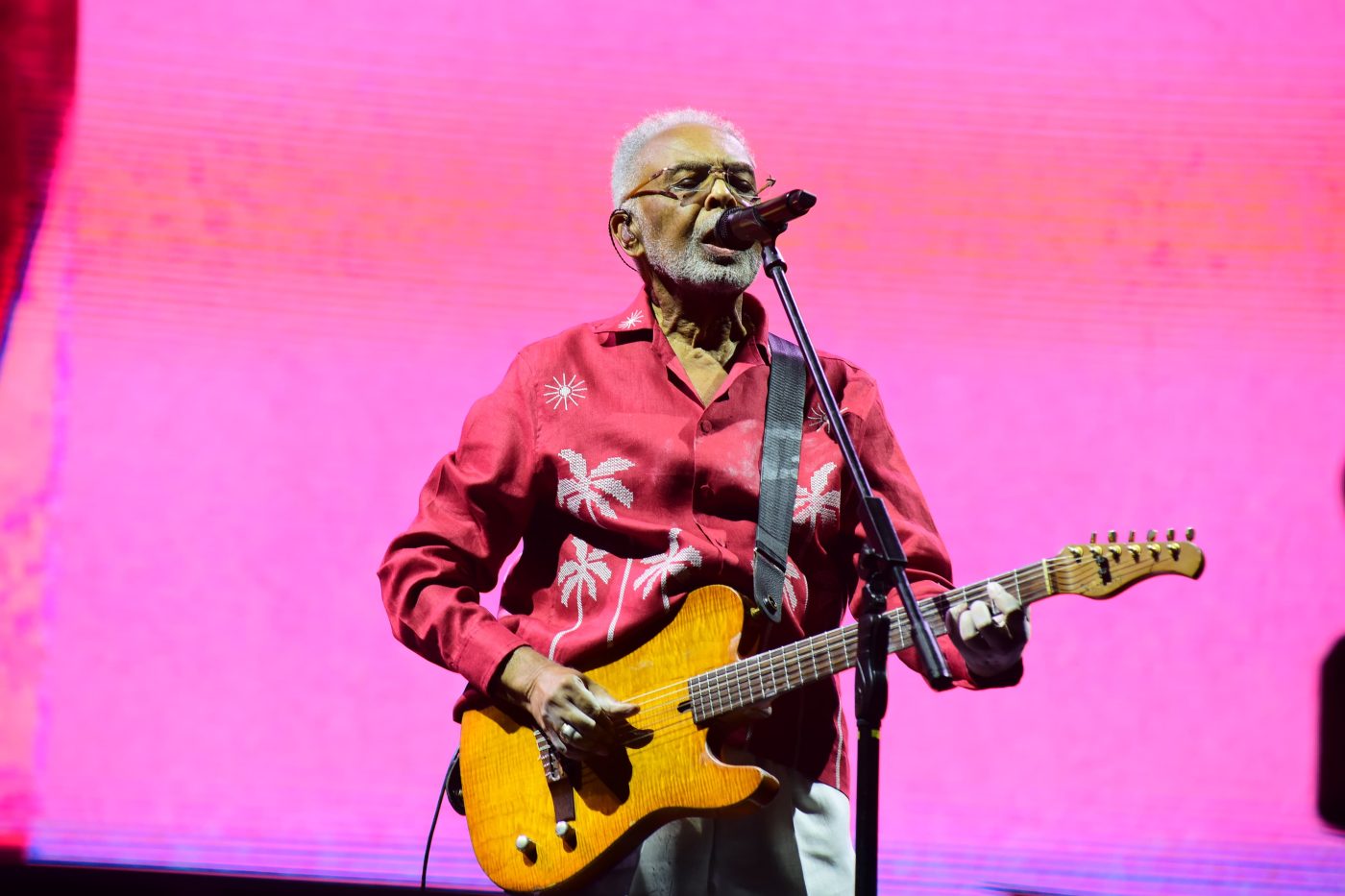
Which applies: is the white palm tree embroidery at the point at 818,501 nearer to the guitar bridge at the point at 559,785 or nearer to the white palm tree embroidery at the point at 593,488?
the white palm tree embroidery at the point at 593,488

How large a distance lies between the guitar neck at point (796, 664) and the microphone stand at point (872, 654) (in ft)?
0.66

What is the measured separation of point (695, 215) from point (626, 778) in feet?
3.43

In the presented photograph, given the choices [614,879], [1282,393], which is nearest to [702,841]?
[614,879]

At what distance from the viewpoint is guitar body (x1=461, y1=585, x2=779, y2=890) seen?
2195 mm

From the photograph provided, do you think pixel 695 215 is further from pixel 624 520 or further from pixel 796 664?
pixel 796 664

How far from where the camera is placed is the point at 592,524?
240 cm

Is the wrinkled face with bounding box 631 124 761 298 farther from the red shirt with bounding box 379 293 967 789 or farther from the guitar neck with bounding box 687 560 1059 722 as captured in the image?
the guitar neck with bounding box 687 560 1059 722

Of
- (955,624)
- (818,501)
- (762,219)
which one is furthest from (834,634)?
(762,219)

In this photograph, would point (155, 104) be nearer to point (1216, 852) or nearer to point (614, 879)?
point (614, 879)

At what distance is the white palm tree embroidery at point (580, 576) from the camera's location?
237cm

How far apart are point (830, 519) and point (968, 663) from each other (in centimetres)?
41

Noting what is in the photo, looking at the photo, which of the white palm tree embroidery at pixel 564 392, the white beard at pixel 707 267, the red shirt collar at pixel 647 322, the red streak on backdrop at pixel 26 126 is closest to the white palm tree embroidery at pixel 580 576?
the white palm tree embroidery at pixel 564 392

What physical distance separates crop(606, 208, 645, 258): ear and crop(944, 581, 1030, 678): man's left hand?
1057 mm

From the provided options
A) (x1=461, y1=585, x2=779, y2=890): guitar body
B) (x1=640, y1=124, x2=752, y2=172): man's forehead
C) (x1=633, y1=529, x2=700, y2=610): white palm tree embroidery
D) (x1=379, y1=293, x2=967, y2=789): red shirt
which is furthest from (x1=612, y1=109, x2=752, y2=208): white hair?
(x1=461, y1=585, x2=779, y2=890): guitar body
